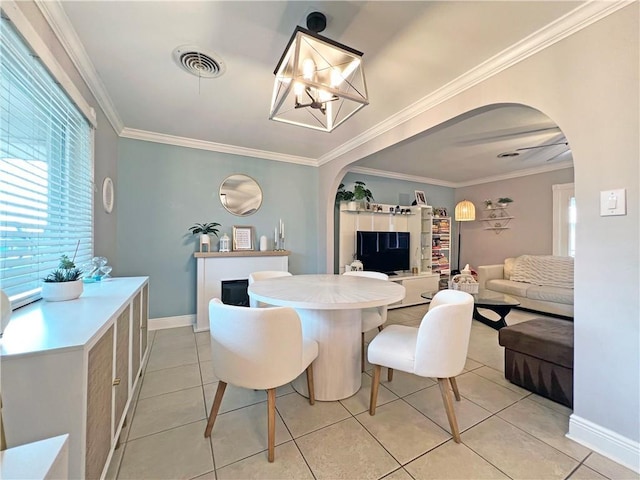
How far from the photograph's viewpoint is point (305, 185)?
4.07 m

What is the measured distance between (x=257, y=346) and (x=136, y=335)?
1045 millimetres

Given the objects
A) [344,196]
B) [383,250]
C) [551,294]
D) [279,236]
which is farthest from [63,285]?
[551,294]

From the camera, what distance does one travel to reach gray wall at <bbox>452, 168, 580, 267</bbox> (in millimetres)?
4508

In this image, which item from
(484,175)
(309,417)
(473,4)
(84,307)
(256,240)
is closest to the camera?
(84,307)

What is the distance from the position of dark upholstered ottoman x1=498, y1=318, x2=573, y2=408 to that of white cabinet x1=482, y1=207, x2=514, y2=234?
137 inches

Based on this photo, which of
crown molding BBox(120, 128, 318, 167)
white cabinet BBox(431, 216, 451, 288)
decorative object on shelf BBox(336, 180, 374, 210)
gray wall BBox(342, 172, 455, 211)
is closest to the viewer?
crown molding BBox(120, 128, 318, 167)

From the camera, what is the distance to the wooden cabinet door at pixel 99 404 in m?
0.92

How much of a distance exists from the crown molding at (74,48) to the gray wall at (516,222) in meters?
6.08

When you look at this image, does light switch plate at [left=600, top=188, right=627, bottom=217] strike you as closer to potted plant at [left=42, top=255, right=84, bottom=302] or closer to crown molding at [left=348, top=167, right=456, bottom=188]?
potted plant at [left=42, top=255, right=84, bottom=302]

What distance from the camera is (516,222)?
493cm

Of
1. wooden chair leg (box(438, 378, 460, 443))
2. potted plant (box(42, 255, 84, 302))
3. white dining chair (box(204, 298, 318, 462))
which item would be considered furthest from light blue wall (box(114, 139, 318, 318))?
wooden chair leg (box(438, 378, 460, 443))

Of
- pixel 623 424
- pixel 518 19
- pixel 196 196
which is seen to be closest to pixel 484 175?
pixel 518 19

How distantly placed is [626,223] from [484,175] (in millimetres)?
4395

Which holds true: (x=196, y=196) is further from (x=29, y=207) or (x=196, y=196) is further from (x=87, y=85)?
(x=29, y=207)
